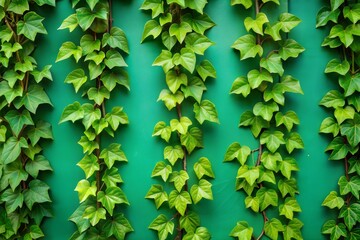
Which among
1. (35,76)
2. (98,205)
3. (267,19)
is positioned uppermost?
(267,19)

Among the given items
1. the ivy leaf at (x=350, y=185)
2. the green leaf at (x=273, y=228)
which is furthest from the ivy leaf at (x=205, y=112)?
the ivy leaf at (x=350, y=185)

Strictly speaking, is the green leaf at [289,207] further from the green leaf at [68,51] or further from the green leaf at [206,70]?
the green leaf at [68,51]

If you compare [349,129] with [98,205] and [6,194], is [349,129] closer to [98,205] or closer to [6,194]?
[98,205]

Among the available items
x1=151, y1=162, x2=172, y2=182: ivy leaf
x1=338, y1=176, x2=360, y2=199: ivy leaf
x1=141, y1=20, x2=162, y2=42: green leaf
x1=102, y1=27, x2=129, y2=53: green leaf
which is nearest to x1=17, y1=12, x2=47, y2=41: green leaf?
x1=102, y1=27, x2=129, y2=53: green leaf

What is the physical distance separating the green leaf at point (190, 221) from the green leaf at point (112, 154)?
41 centimetres

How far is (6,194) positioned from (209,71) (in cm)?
118

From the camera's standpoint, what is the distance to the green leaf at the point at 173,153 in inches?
77.7

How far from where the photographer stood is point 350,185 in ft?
6.48

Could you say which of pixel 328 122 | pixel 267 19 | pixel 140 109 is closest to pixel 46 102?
pixel 140 109

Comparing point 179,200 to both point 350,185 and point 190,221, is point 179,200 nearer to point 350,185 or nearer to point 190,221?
point 190,221

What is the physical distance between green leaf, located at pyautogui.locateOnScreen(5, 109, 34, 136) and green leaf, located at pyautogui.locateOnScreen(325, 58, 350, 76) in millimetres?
1483

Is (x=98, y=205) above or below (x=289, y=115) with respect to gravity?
below

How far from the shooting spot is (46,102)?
1.99m

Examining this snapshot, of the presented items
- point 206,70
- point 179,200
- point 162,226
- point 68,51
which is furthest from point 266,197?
point 68,51
